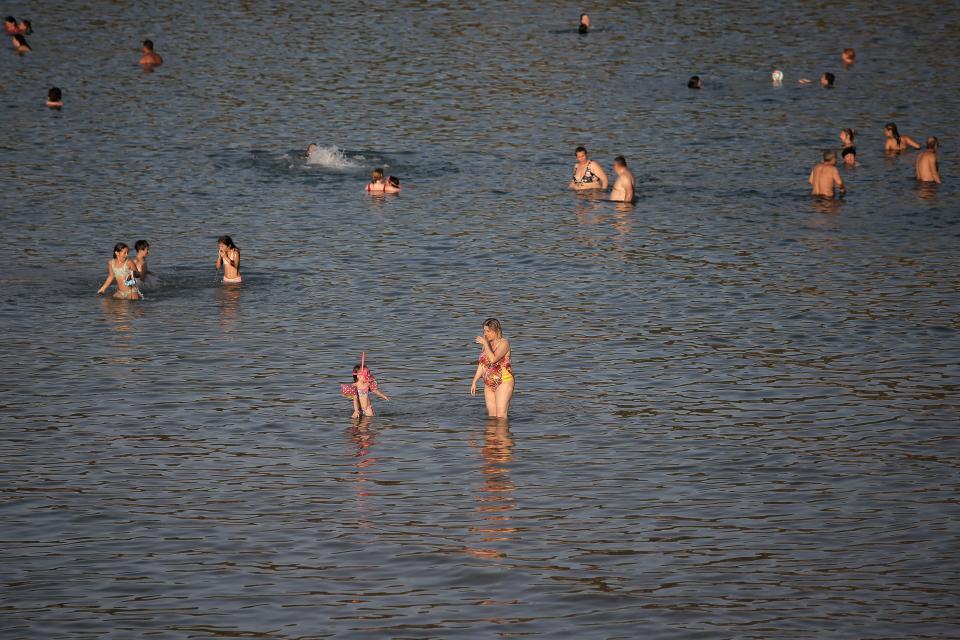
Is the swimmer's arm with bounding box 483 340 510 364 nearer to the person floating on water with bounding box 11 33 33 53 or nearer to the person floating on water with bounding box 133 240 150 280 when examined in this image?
the person floating on water with bounding box 133 240 150 280

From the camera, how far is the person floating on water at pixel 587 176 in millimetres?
35750

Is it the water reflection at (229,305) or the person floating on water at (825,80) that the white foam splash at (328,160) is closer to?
the water reflection at (229,305)

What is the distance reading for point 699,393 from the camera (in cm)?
2045

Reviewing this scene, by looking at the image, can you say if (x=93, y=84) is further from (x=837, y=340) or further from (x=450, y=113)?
(x=837, y=340)

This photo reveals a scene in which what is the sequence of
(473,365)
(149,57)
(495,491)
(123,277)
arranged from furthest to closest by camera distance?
(149,57) → (123,277) → (473,365) → (495,491)

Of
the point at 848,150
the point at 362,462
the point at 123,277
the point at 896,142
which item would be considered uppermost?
the point at 896,142

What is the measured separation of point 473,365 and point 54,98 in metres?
28.6

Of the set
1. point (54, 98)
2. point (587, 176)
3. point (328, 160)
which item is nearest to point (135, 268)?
point (587, 176)

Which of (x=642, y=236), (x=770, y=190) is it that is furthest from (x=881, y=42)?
(x=642, y=236)

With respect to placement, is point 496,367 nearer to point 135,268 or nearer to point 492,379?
point 492,379

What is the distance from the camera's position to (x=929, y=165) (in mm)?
36188

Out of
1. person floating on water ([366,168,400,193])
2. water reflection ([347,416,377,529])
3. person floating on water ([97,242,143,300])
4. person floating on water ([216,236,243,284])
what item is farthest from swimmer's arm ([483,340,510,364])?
person floating on water ([366,168,400,193])

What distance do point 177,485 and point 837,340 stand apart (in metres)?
11.7

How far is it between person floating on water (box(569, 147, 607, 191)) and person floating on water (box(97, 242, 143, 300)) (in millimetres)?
13630
